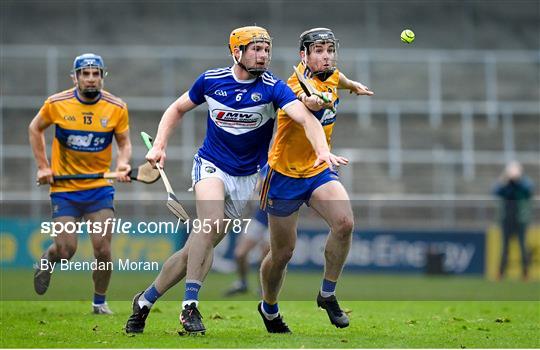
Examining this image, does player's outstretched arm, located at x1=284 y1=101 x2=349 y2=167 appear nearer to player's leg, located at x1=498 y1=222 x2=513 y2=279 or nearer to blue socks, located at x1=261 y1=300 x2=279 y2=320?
blue socks, located at x1=261 y1=300 x2=279 y2=320

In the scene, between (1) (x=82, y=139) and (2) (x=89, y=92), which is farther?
(1) (x=82, y=139)

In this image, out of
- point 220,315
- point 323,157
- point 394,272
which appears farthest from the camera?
point 394,272

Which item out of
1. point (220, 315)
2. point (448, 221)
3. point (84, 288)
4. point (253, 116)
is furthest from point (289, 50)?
point (253, 116)

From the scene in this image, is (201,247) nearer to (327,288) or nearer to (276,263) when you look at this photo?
(276,263)

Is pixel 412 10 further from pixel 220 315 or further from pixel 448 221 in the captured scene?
pixel 220 315

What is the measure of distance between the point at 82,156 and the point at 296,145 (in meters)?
3.42

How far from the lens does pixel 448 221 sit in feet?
78.9

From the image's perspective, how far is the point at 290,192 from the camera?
383 inches

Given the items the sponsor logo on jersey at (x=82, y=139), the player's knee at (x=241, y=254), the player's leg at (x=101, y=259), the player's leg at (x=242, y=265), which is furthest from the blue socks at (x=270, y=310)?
the player's knee at (x=241, y=254)

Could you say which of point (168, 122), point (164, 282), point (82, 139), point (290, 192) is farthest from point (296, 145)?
point (82, 139)

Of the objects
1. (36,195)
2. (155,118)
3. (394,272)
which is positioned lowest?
(394,272)

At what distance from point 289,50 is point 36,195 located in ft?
27.1

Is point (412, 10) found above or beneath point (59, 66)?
above

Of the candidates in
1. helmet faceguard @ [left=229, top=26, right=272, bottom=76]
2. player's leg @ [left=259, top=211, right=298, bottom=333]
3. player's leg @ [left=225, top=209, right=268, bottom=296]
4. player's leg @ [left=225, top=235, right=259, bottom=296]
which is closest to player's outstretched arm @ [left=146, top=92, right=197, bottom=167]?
helmet faceguard @ [left=229, top=26, right=272, bottom=76]
